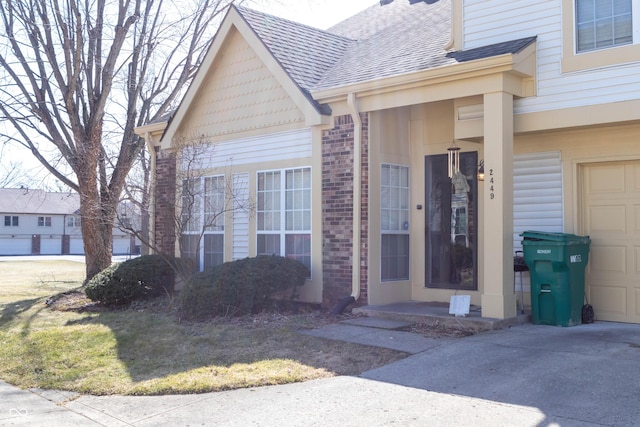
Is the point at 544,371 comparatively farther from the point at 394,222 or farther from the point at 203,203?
the point at 203,203

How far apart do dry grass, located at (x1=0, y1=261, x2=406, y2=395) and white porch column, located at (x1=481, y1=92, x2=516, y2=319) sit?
78.0 inches

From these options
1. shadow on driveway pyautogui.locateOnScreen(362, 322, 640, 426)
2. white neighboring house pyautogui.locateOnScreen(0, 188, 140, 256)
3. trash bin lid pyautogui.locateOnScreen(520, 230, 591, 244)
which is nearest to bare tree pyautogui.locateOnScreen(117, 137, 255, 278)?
trash bin lid pyautogui.locateOnScreen(520, 230, 591, 244)

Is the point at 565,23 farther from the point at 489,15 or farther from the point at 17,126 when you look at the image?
the point at 17,126

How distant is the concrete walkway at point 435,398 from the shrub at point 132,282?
4781 millimetres

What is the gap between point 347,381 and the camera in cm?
664

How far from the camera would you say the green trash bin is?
8547 mm

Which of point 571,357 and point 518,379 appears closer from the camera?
point 518,379

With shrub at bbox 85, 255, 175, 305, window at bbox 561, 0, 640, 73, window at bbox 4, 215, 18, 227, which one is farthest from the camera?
window at bbox 4, 215, 18, 227

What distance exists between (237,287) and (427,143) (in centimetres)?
406

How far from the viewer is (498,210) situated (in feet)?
28.6

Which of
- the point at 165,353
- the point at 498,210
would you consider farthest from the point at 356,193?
the point at 165,353

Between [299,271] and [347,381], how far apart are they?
4.27 metres

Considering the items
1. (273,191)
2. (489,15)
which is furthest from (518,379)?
(273,191)

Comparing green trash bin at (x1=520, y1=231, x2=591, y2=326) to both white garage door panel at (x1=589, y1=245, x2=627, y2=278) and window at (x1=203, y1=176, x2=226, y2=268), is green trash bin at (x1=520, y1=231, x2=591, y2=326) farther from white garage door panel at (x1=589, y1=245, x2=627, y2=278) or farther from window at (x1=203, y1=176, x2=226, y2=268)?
window at (x1=203, y1=176, x2=226, y2=268)
